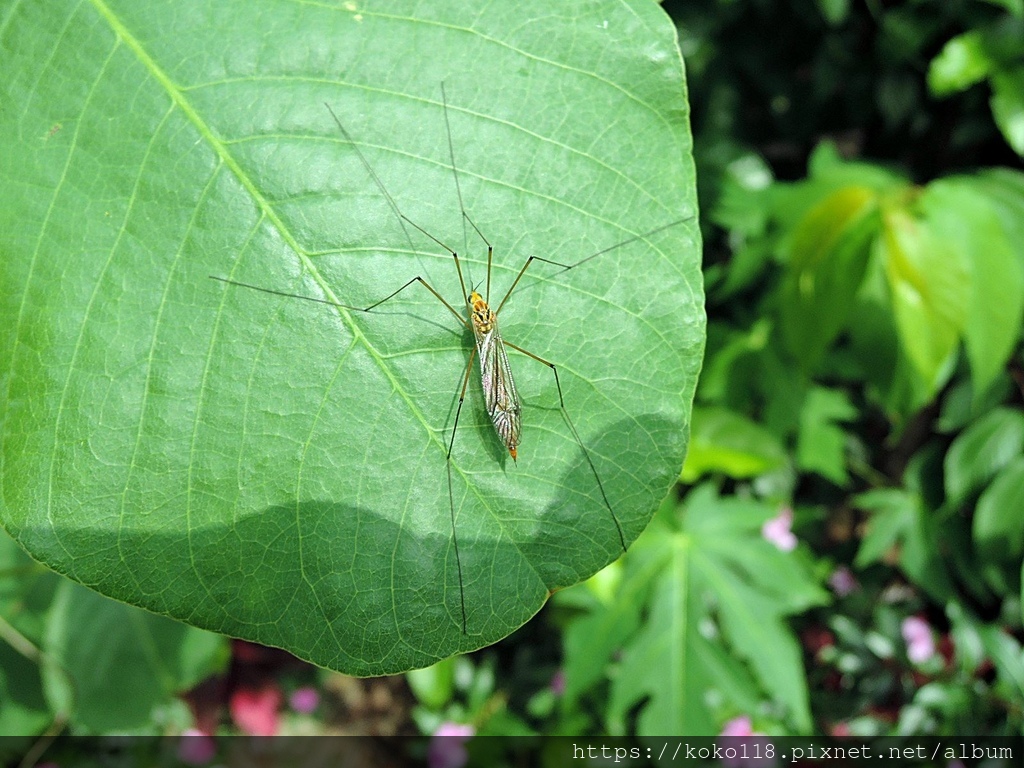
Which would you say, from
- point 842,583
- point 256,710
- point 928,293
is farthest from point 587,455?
point 256,710

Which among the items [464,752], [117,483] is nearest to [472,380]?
[117,483]

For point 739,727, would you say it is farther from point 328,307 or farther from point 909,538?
point 328,307

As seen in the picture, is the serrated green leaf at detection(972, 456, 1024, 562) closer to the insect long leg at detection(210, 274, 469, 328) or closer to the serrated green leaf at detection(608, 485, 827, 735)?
the serrated green leaf at detection(608, 485, 827, 735)

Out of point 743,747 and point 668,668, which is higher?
point 668,668

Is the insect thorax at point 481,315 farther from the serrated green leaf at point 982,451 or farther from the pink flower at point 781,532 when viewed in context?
the serrated green leaf at point 982,451

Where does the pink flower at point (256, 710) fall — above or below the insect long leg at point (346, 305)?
below

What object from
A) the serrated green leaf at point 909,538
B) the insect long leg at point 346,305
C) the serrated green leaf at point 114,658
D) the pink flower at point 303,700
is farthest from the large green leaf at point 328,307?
the pink flower at point 303,700

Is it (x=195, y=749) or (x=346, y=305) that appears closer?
(x=346, y=305)
